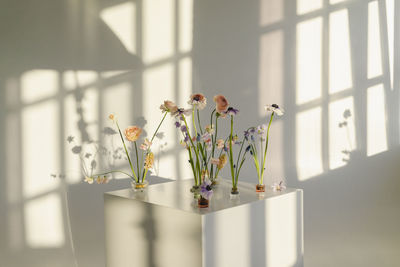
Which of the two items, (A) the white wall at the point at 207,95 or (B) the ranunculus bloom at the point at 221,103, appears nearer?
(B) the ranunculus bloom at the point at 221,103

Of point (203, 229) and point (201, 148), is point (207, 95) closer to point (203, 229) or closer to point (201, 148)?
point (201, 148)

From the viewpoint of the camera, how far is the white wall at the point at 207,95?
2.88 meters

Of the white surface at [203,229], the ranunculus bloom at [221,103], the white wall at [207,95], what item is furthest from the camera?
the white wall at [207,95]

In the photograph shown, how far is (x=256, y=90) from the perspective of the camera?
141 inches

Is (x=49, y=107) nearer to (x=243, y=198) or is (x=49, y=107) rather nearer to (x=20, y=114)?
(x=20, y=114)

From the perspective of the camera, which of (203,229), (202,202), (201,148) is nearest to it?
(203,229)

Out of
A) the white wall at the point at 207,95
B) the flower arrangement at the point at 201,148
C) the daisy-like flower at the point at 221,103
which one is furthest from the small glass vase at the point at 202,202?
the white wall at the point at 207,95

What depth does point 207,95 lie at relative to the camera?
342 cm

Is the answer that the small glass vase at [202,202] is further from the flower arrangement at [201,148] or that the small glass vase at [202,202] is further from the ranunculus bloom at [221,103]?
the ranunculus bloom at [221,103]

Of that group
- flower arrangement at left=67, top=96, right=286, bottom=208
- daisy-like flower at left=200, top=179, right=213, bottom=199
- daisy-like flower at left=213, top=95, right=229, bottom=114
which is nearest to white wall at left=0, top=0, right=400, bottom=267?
flower arrangement at left=67, top=96, right=286, bottom=208

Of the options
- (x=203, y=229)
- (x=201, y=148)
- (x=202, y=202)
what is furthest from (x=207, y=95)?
(x=203, y=229)

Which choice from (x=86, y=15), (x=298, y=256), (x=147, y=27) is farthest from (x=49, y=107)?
(x=298, y=256)

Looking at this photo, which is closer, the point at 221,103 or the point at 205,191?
the point at 205,191

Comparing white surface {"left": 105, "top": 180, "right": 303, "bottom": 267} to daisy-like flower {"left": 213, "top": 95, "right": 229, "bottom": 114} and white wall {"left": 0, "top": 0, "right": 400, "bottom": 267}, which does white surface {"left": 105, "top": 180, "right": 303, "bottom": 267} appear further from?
white wall {"left": 0, "top": 0, "right": 400, "bottom": 267}
